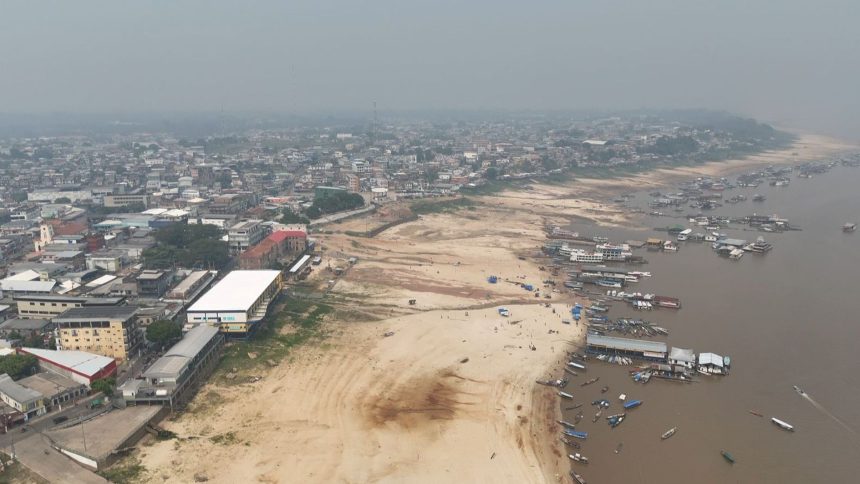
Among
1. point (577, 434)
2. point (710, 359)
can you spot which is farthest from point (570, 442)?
point (710, 359)

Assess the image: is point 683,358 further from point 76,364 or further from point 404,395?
point 76,364

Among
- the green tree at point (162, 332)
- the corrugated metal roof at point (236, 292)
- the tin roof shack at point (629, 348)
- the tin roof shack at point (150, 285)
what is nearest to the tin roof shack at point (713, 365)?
the tin roof shack at point (629, 348)

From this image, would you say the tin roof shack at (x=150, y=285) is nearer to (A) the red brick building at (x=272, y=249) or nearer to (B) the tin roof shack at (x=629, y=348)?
(A) the red brick building at (x=272, y=249)

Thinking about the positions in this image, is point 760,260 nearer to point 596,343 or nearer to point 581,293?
point 581,293

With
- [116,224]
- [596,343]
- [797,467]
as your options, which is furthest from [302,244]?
[797,467]

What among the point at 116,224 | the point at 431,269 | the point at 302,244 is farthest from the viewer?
the point at 116,224

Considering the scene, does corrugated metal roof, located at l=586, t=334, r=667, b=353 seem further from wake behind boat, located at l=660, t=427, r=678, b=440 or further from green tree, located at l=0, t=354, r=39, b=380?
green tree, located at l=0, t=354, r=39, b=380
